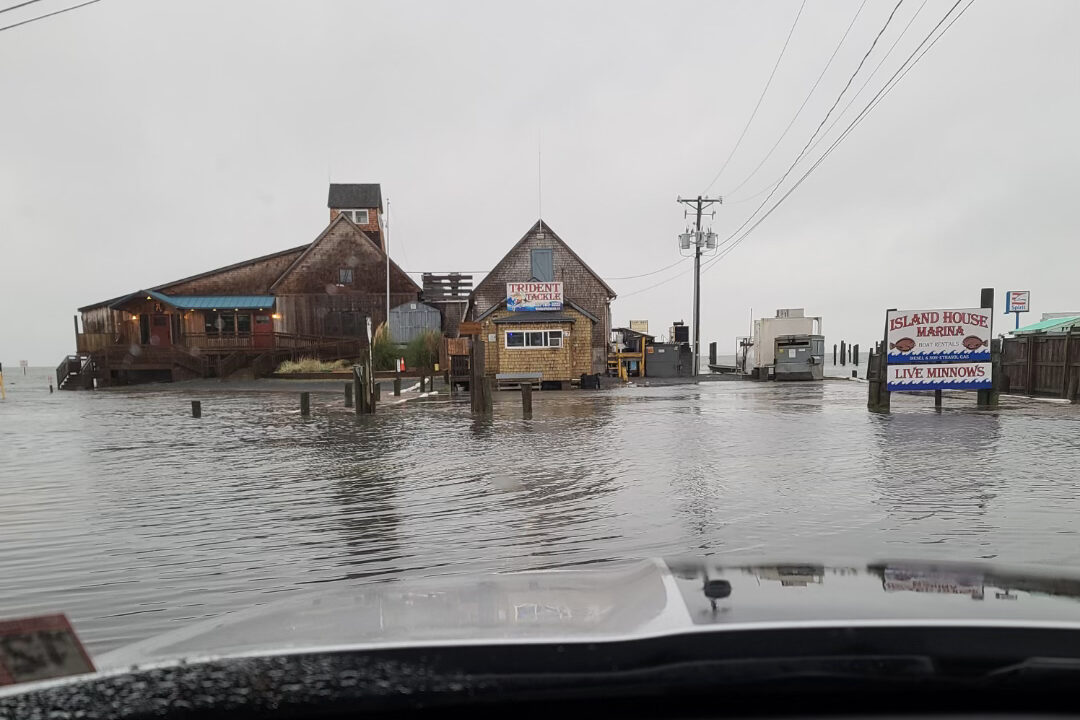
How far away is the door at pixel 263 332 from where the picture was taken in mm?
39281

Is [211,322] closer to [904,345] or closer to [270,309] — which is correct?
[270,309]

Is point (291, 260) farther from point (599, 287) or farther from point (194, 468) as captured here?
point (194, 468)

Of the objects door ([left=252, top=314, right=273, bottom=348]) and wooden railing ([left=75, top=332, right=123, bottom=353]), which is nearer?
wooden railing ([left=75, top=332, right=123, bottom=353])

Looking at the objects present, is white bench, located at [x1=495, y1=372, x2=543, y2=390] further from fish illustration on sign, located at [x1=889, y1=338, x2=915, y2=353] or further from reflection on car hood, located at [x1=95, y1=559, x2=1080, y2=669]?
reflection on car hood, located at [x1=95, y1=559, x2=1080, y2=669]

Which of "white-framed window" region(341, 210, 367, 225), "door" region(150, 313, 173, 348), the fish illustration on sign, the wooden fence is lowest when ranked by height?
the wooden fence

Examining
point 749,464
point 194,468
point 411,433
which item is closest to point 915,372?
point 749,464

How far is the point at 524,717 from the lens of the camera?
4.24 feet

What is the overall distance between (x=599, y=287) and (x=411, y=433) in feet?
87.1

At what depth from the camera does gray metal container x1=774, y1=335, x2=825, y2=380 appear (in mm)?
32375

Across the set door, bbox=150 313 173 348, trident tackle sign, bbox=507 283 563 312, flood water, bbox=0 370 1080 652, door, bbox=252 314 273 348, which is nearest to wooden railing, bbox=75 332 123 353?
door, bbox=150 313 173 348

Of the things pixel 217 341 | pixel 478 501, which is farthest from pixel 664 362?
pixel 478 501

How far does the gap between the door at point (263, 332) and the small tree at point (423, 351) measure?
11208mm

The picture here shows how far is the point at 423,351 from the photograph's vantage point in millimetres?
33250

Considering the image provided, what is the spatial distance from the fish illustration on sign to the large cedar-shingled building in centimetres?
3140
